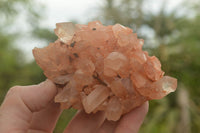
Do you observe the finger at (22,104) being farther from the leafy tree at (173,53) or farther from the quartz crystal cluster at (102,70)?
the leafy tree at (173,53)

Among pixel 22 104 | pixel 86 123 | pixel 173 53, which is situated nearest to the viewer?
pixel 22 104

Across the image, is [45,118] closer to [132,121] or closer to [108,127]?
[108,127]

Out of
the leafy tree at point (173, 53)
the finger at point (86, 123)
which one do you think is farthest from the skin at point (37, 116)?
the leafy tree at point (173, 53)

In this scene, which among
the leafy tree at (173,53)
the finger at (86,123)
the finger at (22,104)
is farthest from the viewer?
the leafy tree at (173,53)

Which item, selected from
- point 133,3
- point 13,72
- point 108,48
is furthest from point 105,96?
point 13,72

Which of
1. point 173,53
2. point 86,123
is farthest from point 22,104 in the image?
point 173,53

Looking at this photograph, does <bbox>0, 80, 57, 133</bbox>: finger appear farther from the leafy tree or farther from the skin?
the leafy tree

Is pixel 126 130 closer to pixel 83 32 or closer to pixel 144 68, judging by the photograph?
pixel 144 68

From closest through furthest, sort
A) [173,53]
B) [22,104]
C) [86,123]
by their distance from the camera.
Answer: [22,104]
[86,123]
[173,53]

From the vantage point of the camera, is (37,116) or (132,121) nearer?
(132,121)
